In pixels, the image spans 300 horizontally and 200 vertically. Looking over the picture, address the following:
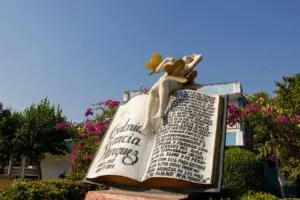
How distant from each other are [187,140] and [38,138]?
24.8 metres

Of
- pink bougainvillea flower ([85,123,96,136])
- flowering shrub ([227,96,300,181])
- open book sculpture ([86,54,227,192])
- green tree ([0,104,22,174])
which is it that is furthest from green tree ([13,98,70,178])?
open book sculpture ([86,54,227,192])

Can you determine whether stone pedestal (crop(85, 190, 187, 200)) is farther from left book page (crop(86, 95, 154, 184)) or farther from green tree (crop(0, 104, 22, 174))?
green tree (crop(0, 104, 22, 174))

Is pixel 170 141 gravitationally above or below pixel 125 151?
above

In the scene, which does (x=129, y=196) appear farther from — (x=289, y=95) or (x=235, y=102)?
(x=235, y=102)

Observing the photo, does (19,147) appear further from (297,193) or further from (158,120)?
(158,120)

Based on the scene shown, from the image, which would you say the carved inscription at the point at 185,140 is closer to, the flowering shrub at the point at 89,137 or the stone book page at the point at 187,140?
the stone book page at the point at 187,140

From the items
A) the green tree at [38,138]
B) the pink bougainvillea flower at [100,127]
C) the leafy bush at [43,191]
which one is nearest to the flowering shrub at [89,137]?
the pink bougainvillea flower at [100,127]

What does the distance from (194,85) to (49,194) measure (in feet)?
12.3

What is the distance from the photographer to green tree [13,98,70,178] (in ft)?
94.1

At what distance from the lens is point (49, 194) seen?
7.54 metres

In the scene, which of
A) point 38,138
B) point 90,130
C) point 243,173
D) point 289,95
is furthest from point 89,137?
point 38,138

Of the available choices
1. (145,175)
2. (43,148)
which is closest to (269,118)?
(145,175)

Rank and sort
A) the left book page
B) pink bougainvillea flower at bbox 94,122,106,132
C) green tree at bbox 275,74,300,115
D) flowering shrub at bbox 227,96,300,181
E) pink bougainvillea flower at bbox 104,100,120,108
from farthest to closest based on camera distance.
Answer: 1. green tree at bbox 275,74,300,115
2. pink bougainvillea flower at bbox 104,100,120,108
3. pink bougainvillea flower at bbox 94,122,106,132
4. flowering shrub at bbox 227,96,300,181
5. the left book page

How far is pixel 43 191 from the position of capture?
295 inches
